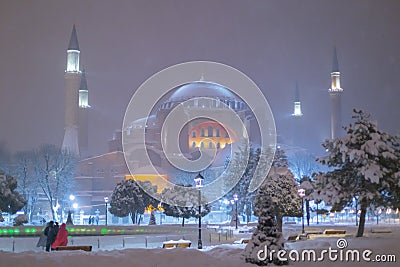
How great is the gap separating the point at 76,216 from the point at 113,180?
1264cm

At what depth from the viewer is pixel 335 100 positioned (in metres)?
69.6

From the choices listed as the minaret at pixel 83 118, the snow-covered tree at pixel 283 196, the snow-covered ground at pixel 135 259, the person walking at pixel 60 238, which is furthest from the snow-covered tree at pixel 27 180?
the snow-covered ground at pixel 135 259

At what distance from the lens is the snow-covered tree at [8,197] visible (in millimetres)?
31672

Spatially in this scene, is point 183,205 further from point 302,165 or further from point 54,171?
point 302,165

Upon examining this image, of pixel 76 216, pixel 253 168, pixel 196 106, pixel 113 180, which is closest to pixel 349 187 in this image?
pixel 253 168

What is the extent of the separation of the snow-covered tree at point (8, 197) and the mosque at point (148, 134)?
592 inches

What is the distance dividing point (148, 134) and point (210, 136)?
936cm

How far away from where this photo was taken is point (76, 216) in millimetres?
50094

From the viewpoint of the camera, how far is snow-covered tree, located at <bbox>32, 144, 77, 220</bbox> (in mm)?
43812

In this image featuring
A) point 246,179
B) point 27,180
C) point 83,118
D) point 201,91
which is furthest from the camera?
point 201,91

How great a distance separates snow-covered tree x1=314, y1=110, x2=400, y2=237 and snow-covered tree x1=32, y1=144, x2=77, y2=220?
27.4 metres

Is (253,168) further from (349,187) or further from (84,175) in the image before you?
(84,175)

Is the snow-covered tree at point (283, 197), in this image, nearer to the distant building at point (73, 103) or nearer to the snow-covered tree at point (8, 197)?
the snow-covered tree at point (8, 197)

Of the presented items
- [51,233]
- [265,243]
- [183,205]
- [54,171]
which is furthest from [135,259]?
[54,171]
